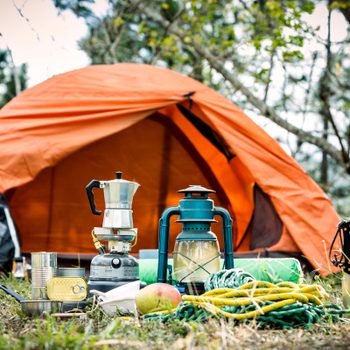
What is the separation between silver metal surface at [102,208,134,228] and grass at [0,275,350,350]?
1.18 ft

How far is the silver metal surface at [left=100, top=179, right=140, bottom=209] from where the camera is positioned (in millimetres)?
2105

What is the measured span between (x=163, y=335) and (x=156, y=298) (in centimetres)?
33

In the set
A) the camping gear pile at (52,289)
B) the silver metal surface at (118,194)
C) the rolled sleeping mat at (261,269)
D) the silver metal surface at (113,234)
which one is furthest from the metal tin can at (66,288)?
the rolled sleeping mat at (261,269)

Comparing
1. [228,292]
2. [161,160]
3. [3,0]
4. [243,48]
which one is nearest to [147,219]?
[161,160]

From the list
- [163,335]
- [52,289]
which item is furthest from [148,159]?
[163,335]

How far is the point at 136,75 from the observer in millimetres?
4203

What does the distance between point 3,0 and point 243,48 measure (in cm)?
241

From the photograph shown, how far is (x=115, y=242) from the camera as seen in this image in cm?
209

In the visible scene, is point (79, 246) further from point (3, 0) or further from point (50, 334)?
point (50, 334)

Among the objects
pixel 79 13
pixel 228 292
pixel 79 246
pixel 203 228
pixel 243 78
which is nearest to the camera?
pixel 228 292

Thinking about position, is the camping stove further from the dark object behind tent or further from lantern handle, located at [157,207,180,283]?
the dark object behind tent

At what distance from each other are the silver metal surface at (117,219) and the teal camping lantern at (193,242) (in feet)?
A: 0.37

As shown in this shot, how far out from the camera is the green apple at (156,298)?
1.83m

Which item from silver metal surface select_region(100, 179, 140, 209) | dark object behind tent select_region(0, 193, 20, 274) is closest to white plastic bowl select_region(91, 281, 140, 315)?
silver metal surface select_region(100, 179, 140, 209)
